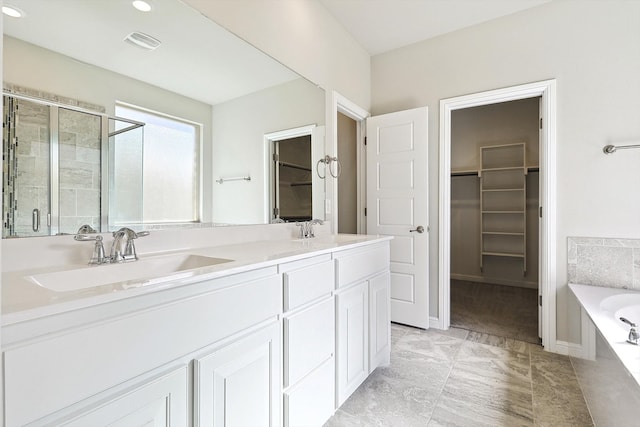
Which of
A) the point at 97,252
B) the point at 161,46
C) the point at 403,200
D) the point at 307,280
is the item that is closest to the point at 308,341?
the point at 307,280

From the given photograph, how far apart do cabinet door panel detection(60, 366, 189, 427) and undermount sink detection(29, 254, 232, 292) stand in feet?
0.92

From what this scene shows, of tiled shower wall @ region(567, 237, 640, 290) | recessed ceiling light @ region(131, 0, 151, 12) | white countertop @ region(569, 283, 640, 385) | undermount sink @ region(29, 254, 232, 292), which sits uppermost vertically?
recessed ceiling light @ region(131, 0, 151, 12)

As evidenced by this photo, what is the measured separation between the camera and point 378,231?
3.12m

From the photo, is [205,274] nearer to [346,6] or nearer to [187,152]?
[187,152]

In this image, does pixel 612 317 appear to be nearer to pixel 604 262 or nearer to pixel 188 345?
pixel 604 262

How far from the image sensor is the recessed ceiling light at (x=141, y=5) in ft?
4.31

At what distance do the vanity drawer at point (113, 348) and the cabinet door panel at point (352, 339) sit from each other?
69 cm

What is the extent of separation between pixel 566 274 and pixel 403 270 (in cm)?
123

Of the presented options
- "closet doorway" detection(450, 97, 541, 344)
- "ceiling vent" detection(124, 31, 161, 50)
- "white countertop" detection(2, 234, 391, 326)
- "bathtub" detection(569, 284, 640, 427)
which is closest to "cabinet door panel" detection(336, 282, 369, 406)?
"white countertop" detection(2, 234, 391, 326)

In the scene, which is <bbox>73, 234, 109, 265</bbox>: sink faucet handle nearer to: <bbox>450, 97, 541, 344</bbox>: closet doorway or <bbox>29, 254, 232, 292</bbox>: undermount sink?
<bbox>29, 254, 232, 292</bbox>: undermount sink

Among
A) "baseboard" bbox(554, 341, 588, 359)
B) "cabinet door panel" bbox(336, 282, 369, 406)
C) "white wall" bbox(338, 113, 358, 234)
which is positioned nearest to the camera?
"cabinet door panel" bbox(336, 282, 369, 406)

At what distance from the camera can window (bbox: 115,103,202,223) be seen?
4.50 ft

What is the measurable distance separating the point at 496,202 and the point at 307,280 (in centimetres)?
402

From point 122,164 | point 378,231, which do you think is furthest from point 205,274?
point 378,231
